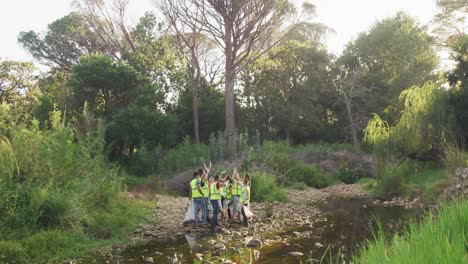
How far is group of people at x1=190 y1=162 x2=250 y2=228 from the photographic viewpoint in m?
12.0

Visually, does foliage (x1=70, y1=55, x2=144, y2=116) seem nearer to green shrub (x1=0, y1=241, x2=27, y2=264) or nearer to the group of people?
the group of people

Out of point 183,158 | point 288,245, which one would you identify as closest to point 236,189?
point 288,245

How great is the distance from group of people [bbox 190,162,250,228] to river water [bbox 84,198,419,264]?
1034 millimetres

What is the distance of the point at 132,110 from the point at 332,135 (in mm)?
16644

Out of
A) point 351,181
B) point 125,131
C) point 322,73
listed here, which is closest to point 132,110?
point 125,131

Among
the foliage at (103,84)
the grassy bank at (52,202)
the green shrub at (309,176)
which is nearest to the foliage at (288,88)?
the foliage at (103,84)

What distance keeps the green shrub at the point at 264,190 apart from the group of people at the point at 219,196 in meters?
3.70

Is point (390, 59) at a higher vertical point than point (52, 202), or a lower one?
higher

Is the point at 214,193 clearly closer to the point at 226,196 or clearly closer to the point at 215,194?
the point at 215,194

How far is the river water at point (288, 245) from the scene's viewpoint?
321 inches

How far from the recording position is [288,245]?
30.2ft

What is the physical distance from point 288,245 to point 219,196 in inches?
134

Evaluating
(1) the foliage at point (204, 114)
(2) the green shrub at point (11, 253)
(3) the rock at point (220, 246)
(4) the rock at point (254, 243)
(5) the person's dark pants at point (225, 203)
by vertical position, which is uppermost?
(1) the foliage at point (204, 114)

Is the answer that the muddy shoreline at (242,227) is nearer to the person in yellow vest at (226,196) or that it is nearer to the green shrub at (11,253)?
the person in yellow vest at (226,196)
